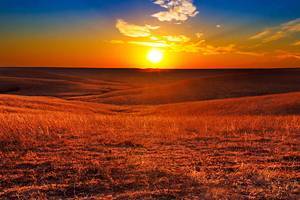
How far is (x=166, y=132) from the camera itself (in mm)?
12992

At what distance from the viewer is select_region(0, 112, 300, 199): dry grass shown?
6.34m

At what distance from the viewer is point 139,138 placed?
1176 centimetres

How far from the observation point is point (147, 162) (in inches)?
328

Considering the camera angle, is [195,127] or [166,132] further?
[195,127]

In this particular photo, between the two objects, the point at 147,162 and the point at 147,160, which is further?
the point at 147,160

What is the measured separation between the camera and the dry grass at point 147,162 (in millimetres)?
6336

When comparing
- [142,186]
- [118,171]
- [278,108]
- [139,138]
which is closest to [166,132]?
[139,138]

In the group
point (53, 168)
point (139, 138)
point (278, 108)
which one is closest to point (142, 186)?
point (53, 168)

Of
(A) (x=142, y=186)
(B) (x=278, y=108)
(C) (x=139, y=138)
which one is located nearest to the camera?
(A) (x=142, y=186)

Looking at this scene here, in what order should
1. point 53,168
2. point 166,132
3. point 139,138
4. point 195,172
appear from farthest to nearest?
point 166,132, point 139,138, point 53,168, point 195,172

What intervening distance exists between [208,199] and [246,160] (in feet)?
10.8

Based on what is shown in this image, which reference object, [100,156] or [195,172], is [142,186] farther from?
[100,156]

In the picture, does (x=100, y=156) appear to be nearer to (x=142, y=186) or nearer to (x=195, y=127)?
(x=142, y=186)

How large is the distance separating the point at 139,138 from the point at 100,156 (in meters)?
2.81
